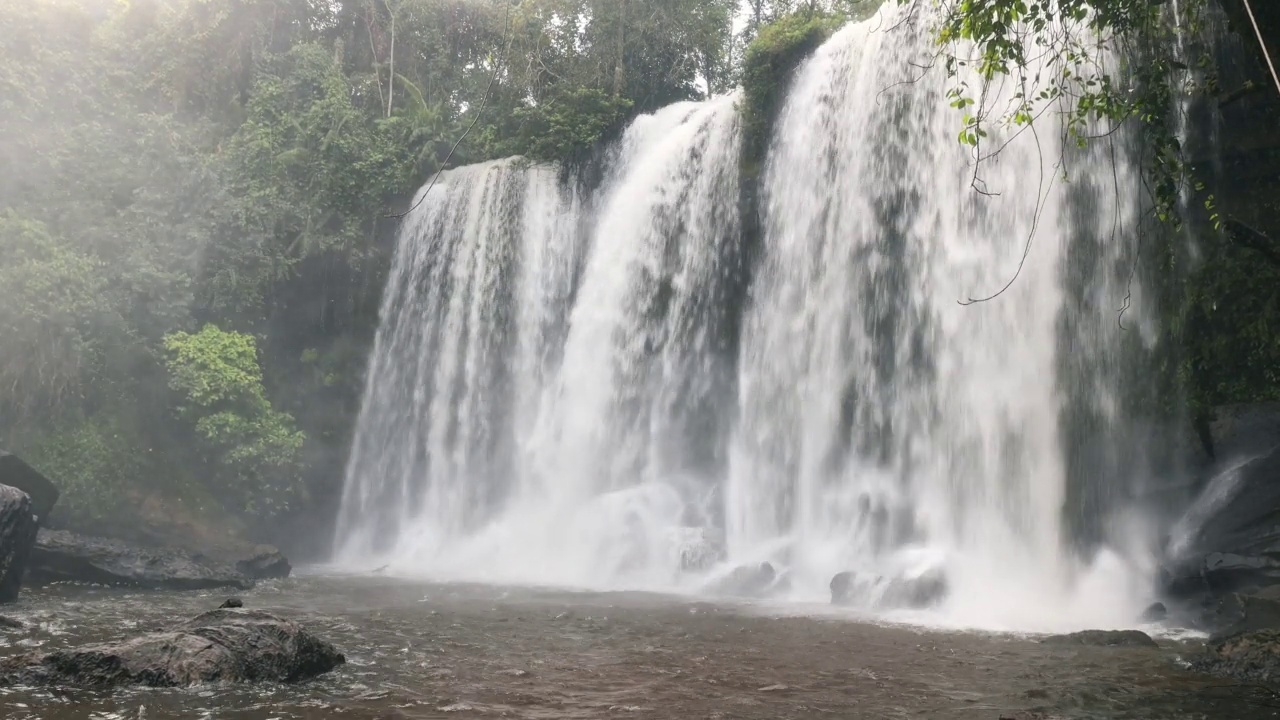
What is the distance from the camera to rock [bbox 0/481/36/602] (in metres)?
10.6

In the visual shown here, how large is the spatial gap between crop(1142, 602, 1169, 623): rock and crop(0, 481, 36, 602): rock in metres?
12.5

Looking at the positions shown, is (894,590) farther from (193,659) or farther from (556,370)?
(556,370)

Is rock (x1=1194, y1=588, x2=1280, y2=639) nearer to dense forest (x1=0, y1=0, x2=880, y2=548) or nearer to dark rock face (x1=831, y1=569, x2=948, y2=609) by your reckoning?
dark rock face (x1=831, y1=569, x2=948, y2=609)

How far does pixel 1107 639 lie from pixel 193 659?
305 inches

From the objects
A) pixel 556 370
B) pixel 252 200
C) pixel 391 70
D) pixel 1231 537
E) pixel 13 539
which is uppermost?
pixel 391 70

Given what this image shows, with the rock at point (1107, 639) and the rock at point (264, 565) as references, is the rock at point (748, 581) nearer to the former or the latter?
the rock at point (1107, 639)

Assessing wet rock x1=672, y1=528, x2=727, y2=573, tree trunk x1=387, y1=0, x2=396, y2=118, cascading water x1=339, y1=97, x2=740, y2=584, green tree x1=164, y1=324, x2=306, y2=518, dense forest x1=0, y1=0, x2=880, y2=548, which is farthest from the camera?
tree trunk x1=387, y1=0, x2=396, y2=118

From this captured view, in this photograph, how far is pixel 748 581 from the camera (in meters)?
13.6

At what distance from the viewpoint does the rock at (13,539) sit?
10.6 m

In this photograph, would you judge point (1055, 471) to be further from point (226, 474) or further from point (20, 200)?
point (20, 200)

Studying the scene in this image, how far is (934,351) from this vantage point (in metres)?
13.9

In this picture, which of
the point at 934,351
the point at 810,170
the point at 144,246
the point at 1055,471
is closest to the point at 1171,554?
the point at 1055,471

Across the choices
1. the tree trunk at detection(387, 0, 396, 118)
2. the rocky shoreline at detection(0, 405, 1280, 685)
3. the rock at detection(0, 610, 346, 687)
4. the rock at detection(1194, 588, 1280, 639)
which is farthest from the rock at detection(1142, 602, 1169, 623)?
the tree trunk at detection(387, 0, 396, 118)

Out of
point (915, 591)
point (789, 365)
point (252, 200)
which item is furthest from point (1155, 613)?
point (252, 200)
